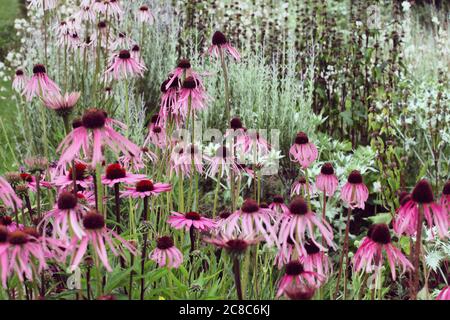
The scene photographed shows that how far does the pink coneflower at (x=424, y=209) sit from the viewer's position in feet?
4.49

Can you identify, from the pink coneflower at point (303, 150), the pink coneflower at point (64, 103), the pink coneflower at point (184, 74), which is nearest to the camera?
the pink coneflower at point (64, 103)

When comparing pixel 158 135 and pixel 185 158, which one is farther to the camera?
pixel 158 135

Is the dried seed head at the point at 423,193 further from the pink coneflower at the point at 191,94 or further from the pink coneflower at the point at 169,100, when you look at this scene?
the pink coneflower at the point at 169,100

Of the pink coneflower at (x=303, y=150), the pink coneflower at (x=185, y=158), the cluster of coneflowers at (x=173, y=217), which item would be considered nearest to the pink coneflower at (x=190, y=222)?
the cluster of coneflowers at (x=173, y=217)

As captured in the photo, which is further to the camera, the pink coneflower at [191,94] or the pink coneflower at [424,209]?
the pink coneflower at [191,94]

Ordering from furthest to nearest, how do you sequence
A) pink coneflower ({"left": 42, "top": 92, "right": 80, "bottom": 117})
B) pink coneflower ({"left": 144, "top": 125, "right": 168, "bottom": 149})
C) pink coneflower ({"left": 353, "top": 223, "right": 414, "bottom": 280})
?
pink coneflower ({"left": 144, "top": 125, "right": 168, "bottom": 149}) < pink coneflower ({"left": 42, "top": 92, "right": 80, "bottom": 117}) < pink coneflower ({"left": 353, "top": 223, "right": 414, "bottom": 280})

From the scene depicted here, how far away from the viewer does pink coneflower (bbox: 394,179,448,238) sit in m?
1.37

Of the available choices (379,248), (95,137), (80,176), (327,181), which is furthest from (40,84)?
(379,248)

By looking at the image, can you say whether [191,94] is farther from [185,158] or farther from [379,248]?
[379,248]

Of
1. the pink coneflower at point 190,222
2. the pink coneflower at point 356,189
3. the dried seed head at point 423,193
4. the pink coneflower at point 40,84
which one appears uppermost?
the pink coneflower at point 40,84

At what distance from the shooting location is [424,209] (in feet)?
4.64

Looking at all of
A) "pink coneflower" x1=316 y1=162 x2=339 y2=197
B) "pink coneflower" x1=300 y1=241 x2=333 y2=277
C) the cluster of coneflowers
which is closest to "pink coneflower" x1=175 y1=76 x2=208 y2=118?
the cluster of coneflowers

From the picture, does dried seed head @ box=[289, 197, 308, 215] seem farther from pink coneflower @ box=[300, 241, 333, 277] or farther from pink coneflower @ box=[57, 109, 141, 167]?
pink coneflower @ box=[57, 109, 141, 167]
